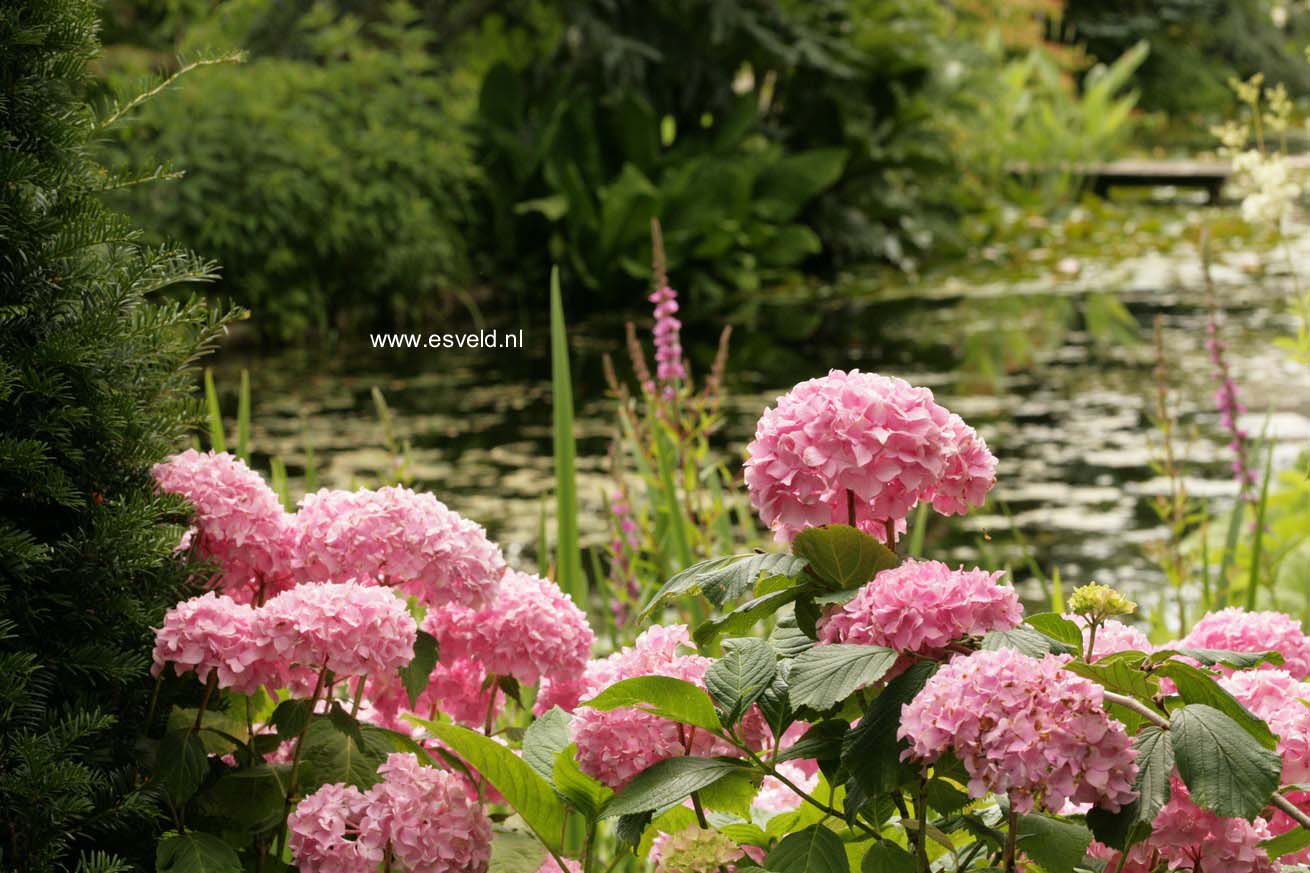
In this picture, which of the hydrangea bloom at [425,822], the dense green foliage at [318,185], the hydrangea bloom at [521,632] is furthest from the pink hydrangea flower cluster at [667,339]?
the dense green foliage at [318,185]

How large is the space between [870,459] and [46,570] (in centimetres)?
75

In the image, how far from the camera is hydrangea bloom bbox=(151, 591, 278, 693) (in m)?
1.38

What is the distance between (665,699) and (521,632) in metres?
0.33

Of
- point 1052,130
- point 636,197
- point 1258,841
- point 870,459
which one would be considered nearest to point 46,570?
point 870,459

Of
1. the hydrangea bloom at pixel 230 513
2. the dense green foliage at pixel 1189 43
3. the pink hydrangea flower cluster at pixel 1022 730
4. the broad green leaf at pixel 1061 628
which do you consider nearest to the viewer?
the pink hydrangea flower cluster at pixel 1022 730

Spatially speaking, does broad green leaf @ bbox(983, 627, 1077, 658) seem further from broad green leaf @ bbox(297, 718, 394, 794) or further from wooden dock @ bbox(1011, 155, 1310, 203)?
wooden dock @ bbox(1011, 155, 1310, 203)

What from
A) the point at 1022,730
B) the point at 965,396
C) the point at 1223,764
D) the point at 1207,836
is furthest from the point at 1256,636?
the point at 965,396

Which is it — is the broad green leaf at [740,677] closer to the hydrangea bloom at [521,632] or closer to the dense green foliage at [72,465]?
the hydrangea bloom at [521,632]

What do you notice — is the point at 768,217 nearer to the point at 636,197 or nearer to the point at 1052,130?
the point at 636,197

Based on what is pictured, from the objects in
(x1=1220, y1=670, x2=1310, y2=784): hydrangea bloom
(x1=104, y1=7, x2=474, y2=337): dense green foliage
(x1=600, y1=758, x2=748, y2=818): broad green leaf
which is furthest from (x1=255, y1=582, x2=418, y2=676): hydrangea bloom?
(x1=104, y1=7, x2=474, y2=337): dense green foliage

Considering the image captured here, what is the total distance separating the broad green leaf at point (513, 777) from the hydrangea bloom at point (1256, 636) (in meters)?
0.59

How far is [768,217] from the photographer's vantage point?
363 inches

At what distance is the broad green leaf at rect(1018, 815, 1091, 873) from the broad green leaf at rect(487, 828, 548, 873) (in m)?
0.43

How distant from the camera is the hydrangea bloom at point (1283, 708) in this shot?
123 cm
